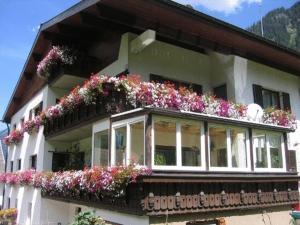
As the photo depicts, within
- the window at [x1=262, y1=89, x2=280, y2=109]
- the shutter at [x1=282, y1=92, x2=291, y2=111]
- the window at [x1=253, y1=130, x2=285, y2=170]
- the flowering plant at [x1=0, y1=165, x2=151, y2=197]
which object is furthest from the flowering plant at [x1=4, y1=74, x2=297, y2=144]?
the shutter at [x1=282, y1=92, x2=291, y2=111]

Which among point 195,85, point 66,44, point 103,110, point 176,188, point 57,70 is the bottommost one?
point 176,188

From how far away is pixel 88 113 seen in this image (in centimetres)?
1355

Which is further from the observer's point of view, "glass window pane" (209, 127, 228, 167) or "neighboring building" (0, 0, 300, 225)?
"glass window pane" (209, 127, 228, 167)

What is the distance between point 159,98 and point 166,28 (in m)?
3.78

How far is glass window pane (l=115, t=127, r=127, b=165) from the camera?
436 inches

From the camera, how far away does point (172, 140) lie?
35.2 feet

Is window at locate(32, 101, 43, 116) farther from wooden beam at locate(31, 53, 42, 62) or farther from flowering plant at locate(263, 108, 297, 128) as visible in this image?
flowering plant at locate(263, 108, 297, 128)

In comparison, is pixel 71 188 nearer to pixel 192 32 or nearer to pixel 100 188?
pixel 100 188

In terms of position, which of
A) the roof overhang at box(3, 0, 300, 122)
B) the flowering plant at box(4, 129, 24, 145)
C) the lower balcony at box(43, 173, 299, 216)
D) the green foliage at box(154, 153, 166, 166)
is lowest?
the lower balcony at box(43, 173, 299, 216)

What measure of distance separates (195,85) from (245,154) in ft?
13.8

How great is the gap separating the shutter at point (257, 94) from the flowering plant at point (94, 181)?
813 cm

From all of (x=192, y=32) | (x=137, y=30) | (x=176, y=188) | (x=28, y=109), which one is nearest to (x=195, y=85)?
(x=192, y=32)

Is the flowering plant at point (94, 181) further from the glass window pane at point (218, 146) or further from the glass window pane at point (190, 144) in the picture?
the glass window pane at point (218, 146)

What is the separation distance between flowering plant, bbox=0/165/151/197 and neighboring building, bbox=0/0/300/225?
1.09 feet
